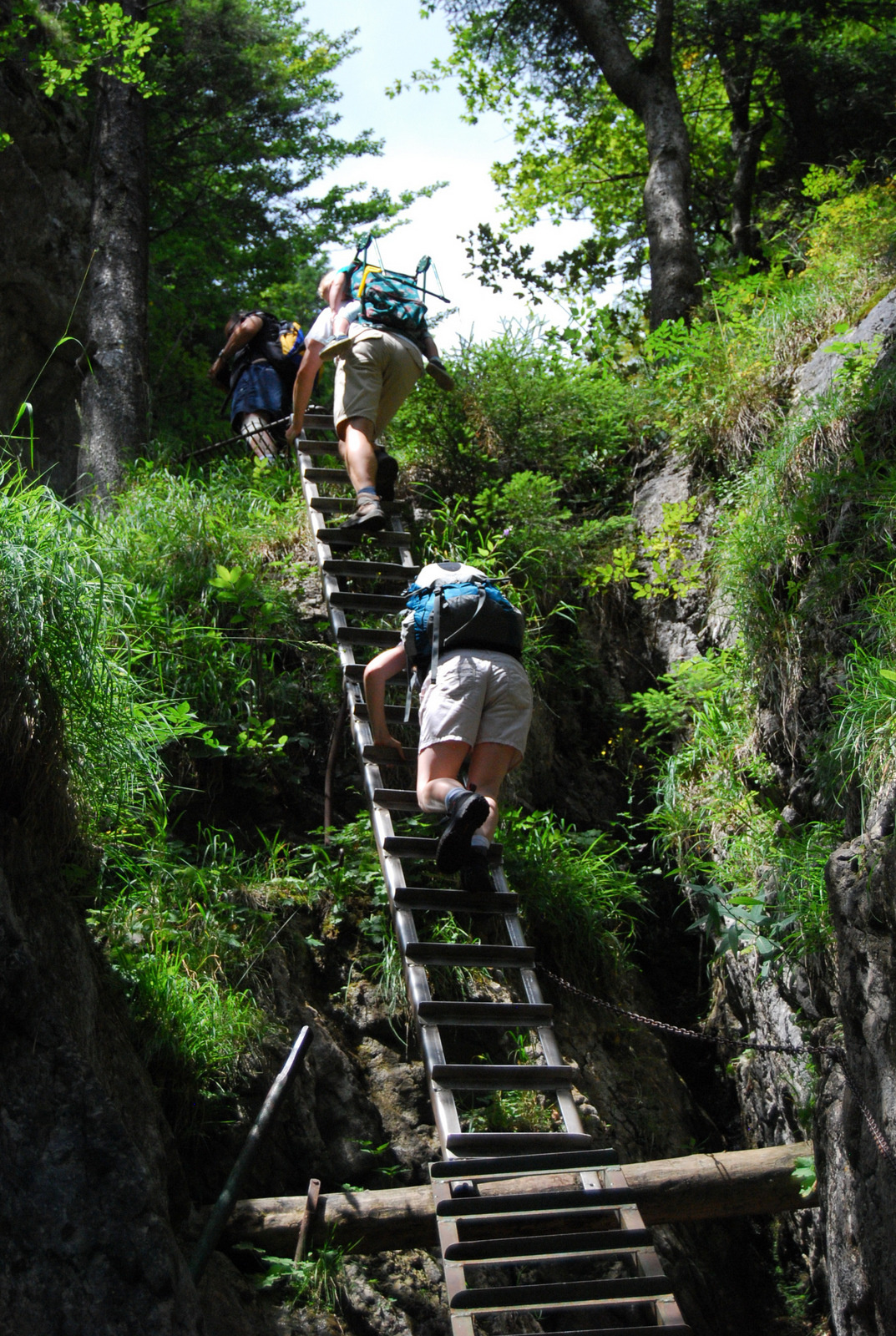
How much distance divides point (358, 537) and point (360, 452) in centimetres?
51

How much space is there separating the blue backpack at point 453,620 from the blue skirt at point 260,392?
4004 millimetres

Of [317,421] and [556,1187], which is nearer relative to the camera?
[556,1187]

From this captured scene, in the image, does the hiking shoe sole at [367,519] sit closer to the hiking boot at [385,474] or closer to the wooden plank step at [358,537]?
the wooden plank step at [358,537]

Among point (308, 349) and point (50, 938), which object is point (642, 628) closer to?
point (308, 349)

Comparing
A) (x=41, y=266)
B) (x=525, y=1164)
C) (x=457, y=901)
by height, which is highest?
(x=41, y=266)

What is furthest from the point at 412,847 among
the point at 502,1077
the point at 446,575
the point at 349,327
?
the point at 349,327

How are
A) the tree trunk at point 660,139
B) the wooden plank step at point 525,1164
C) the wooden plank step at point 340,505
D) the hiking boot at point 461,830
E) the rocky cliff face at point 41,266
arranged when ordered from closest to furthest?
the wooden plank step at point 525,1164 < the hiking boot at point 461,830 < the wooden plank step at point 340,505 < the rocky cliff face at point 41,266 < the tree trunk at point 660,139

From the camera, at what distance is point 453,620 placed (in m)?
4.90

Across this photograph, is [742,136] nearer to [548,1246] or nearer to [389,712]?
[389,712]

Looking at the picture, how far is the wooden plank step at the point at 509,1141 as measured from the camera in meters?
3.81

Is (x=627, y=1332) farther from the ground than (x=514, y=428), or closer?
closer

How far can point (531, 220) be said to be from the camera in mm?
13984

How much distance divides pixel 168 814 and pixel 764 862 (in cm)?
293

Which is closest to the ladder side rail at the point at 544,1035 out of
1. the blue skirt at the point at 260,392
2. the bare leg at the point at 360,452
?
the bare leg at the point at 360,452
